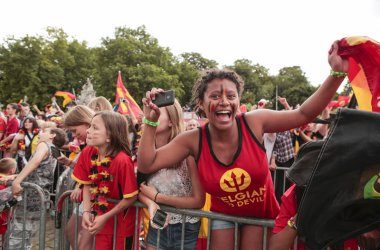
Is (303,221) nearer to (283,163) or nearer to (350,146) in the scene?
(350,146)

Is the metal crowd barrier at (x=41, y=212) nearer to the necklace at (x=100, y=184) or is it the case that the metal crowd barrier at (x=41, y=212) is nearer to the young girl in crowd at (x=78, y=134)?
the young girl in crowd at (x=78, y=134)

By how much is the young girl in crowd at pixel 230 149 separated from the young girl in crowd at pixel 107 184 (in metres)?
0.39

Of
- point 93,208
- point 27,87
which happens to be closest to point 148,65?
point 27,87

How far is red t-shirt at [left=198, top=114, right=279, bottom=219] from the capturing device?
246 cm

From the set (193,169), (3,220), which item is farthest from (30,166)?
(193,169)

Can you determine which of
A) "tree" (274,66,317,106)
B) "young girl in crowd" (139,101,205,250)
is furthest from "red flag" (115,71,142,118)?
"tree" (274,66,317,106)

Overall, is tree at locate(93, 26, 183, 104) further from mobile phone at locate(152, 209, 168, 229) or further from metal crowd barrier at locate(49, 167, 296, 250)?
mobile phone at locate(152, 209, 168, 229)

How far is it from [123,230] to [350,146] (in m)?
2.14

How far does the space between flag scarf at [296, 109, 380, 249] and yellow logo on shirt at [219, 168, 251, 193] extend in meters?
0.77

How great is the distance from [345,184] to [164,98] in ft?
4.46

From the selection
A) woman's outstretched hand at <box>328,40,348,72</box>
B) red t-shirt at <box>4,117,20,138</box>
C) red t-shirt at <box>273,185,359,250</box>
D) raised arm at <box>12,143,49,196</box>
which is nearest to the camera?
red t-shirt at <box>273,185,359,250</box>

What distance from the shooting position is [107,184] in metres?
3.08

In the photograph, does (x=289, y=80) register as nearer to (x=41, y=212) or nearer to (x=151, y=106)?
(x=41, y=212)

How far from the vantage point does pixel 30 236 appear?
14.4 ft
